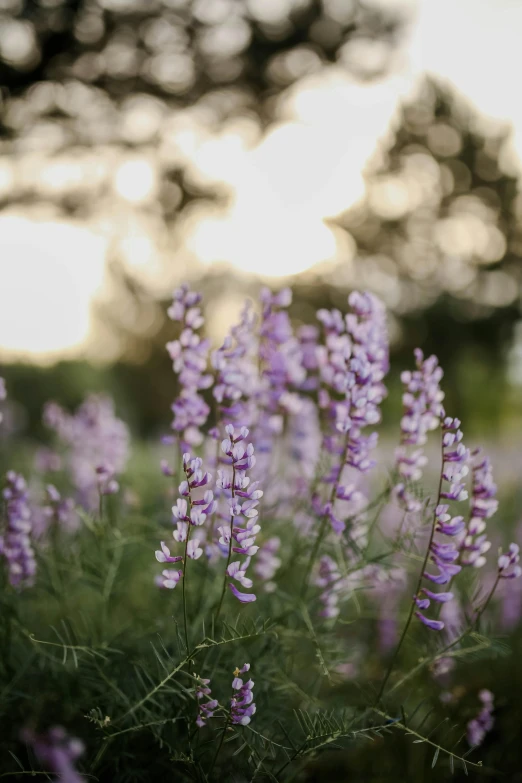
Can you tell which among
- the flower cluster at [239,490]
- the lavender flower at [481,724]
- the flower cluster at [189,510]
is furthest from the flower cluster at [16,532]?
the lavender flower at [481,724]

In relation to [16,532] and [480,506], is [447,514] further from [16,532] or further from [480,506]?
[16,532]

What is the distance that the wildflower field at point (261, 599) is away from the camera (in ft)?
6.30

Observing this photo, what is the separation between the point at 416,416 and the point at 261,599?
0.85 meters

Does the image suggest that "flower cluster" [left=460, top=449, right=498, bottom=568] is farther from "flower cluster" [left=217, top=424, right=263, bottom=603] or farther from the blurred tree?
the blurred tree

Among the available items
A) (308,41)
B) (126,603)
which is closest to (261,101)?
(308,41)

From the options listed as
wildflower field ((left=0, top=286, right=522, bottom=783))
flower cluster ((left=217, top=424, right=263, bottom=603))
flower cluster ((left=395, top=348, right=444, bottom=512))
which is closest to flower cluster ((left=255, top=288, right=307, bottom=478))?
wildflower field ((left=0, top=286, right=522, bottom=783))

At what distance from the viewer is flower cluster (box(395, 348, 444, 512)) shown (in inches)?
91.4

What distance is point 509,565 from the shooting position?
2.00 metres

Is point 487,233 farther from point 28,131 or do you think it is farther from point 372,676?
point 372,676

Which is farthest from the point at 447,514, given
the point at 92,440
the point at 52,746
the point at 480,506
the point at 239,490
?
the point at 92,440

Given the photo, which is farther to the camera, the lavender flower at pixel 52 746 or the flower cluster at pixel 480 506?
the flower cluster at pixel 480 506

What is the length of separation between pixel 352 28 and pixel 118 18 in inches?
140

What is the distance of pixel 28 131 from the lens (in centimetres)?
1112

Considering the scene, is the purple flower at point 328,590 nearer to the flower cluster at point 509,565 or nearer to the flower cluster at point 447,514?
the flower cluster at point 447,514
